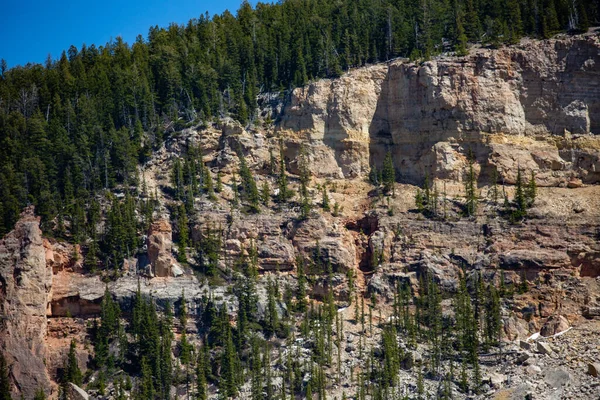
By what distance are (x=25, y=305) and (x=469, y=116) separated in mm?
54632

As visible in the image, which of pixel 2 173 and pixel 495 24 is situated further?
pixel 495 24

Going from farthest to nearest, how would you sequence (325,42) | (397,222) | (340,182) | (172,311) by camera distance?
(325,42) → (340,182) → (397,222) → (172,311)

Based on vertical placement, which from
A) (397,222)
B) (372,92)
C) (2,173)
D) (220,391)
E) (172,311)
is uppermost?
(372,92)

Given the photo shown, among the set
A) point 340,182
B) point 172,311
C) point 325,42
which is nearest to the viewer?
point 172,311

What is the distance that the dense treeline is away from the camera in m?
122

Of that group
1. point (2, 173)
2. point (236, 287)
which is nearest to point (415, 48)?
point (236, 287)

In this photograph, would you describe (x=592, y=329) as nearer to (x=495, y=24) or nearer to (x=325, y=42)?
(x=495, y=24)

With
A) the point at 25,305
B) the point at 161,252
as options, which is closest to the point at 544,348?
the point at 161,252

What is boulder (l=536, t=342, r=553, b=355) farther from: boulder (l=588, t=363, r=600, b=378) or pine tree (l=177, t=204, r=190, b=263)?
pine tree (l=177, t=204, r=190, b=263)

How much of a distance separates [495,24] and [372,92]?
17.5 m

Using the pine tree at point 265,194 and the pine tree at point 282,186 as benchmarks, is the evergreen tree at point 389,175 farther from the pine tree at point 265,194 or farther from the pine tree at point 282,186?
the pine tree at point 265,194

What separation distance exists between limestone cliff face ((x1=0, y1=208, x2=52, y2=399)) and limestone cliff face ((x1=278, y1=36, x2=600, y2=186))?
35201 mm

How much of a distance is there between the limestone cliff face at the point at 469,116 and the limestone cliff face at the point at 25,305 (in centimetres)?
3520

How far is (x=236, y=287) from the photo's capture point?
110m
